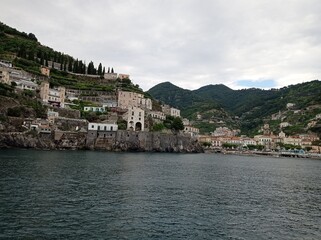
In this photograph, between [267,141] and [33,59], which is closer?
[33,59]

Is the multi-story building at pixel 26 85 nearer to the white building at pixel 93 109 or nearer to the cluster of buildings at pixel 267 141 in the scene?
the white building at pixel 93 109

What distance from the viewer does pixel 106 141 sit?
81.9 meters

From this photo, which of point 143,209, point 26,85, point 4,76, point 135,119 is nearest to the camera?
point 143,209

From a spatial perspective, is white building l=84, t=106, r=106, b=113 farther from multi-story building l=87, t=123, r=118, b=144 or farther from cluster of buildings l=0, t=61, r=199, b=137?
multi-story building l=87, t=123, r=118, b=144

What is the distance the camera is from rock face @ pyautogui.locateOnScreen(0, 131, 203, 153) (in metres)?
69.4

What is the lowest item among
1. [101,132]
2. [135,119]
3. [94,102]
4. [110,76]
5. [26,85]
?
[101,132]

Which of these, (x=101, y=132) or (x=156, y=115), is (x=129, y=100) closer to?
(x=156, y=115)

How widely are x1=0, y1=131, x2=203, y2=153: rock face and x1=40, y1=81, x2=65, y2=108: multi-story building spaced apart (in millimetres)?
16377

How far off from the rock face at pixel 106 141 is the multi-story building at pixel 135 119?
5695 mm

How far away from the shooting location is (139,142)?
8644cm

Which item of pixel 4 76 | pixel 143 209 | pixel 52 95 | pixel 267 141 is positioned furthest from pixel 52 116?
pixel 267 141

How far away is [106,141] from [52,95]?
23.3 meters

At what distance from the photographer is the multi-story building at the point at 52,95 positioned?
291 ft

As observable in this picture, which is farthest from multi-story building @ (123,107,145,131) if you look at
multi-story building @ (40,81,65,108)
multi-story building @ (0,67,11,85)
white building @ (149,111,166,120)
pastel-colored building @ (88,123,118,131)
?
multi-story building @ (0,67,11,85)
